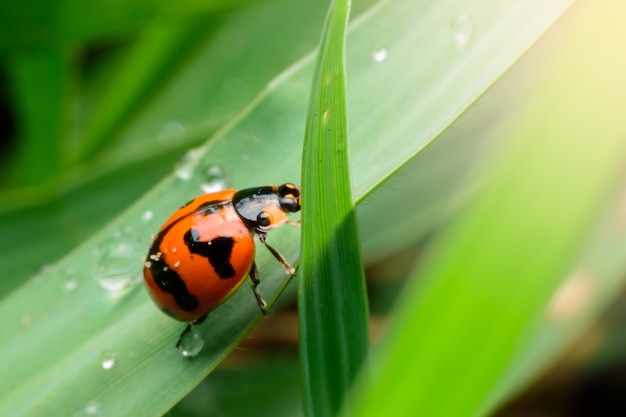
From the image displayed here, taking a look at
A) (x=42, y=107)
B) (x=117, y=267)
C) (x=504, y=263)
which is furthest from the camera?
(x=42, y=107)

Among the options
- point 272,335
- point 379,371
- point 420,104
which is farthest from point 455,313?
point 272,335

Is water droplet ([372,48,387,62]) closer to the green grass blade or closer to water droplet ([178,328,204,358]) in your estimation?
water droplet ([178,328,204,358])

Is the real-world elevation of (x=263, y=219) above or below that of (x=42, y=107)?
below

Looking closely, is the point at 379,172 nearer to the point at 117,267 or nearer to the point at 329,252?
the point at 329,252

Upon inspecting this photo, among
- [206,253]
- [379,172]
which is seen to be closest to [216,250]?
[206,253]

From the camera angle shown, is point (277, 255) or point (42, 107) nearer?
point (277, 255)

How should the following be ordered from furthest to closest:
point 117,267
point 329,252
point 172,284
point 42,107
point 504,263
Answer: point 42,107 < point 117,267 < point 172,284 < point 329,252 < point 504,263
